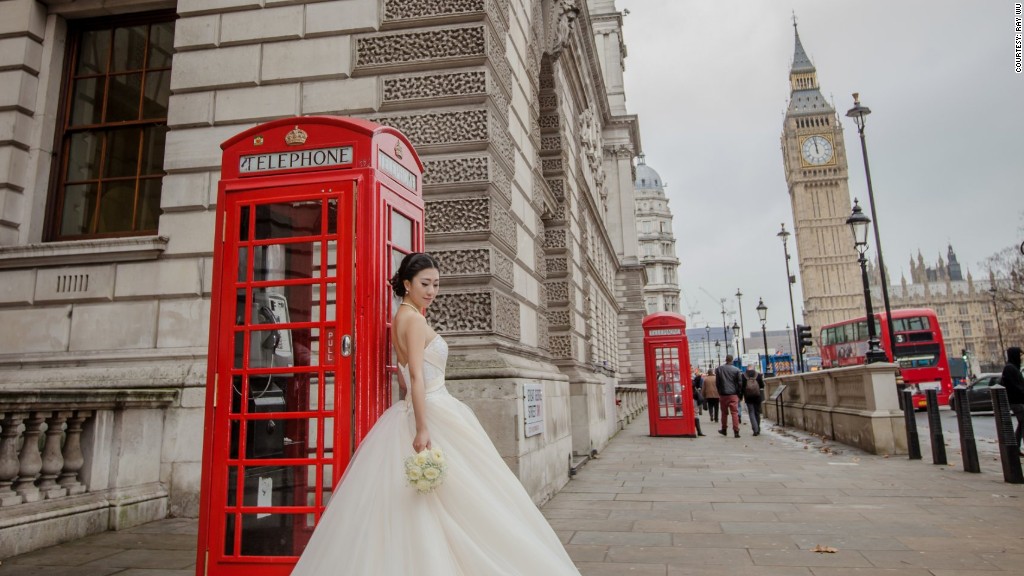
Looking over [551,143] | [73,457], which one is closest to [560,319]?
[551,143]

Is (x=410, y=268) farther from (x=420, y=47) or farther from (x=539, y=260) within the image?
(x=539, y=260)

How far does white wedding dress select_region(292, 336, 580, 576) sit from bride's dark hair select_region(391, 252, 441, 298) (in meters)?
0.68

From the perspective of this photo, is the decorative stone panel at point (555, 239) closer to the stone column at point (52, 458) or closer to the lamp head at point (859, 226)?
the lamp head at point (859, 226)

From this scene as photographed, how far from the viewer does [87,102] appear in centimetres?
849

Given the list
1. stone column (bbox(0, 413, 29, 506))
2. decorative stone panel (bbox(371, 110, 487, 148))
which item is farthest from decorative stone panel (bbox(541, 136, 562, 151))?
stone column (bbox(0, 413, 29, 506))

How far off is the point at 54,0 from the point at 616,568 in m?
9.78

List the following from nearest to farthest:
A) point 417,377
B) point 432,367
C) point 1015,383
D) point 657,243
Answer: point 417,377, point 432,367, point 1015,383, point 657,243

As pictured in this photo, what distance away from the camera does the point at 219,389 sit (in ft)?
13.0

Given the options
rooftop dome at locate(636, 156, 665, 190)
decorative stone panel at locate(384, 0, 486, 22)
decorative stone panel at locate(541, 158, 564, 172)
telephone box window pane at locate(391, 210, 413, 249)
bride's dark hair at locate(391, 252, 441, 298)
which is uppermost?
rooftop dome at locate(636, 156, 665, 190)

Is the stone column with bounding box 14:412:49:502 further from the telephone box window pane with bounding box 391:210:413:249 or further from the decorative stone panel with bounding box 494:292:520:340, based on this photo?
the decorative stone panel with bounding box 494:292:520:340

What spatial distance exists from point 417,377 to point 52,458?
4.35 metres

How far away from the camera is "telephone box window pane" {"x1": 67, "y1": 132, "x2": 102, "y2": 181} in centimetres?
836

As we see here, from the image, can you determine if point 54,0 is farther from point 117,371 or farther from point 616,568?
→ point 616,568

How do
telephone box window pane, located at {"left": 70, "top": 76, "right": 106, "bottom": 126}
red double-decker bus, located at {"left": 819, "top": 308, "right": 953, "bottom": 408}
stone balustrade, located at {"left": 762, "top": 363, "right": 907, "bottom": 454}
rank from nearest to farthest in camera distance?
telephone box window pane, located at {"left": 70, "top": 76, "right": 106, "bottom": 126} < stone balustrade, located at {"left": 762, "top": 363, "right": 907, "bottom": 454} < red double-decker bus, located at {"left": 819, "top": 308, "right": 953, "bottom": 408}
